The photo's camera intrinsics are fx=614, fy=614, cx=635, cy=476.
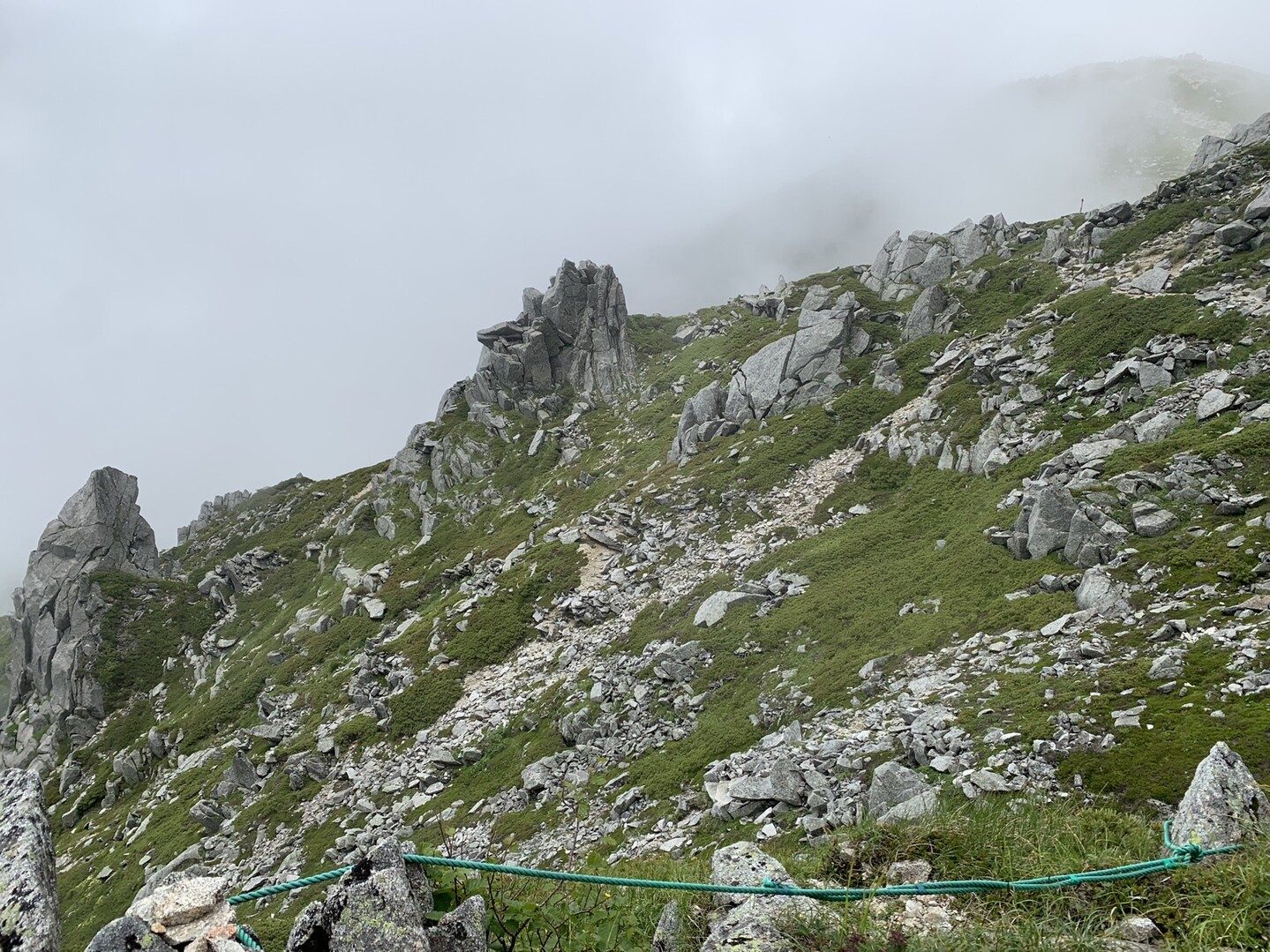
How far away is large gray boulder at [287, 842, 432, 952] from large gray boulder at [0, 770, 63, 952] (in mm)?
1659

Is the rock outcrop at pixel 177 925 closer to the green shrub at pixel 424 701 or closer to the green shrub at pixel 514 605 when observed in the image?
the green shrub at pixel 424 701

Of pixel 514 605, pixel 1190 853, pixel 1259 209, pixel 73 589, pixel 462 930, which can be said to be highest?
pixel 73 589

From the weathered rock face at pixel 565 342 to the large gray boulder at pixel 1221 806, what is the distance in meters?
68.6

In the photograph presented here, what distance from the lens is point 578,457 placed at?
205 feet

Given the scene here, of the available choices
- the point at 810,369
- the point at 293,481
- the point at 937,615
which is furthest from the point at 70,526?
the point at 937,615

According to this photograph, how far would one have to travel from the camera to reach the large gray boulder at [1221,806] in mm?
6133

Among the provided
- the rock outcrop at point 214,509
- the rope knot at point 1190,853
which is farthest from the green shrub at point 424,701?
the rock outcrop at point 214,509

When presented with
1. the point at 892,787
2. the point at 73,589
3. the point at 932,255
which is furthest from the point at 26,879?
the point at 73,589

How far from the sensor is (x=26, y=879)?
4.30 m

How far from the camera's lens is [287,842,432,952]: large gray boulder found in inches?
158

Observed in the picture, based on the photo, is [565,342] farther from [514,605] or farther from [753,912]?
[753,912]

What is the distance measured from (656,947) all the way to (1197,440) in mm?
26636

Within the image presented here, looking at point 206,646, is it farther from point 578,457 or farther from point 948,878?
point 948,878

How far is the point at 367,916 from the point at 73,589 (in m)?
96.6
